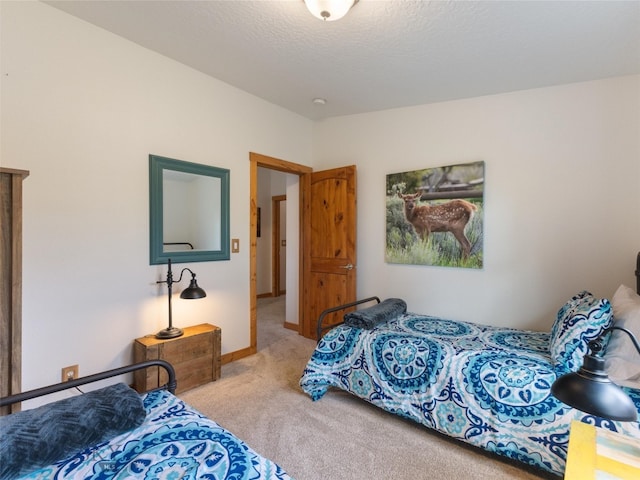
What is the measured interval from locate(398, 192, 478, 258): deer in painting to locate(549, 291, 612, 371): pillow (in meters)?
1.29

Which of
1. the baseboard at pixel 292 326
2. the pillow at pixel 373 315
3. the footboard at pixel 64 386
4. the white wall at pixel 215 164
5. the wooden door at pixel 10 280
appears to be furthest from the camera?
the baseboard at pixel 292 326

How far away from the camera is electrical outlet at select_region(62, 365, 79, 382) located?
2145 millimetres

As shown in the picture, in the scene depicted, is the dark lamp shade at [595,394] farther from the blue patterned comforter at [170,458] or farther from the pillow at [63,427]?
the pillow at [63,427]

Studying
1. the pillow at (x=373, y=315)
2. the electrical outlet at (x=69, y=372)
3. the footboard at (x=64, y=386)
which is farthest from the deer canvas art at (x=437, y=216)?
the electrical outlet at (x=69, y=372)

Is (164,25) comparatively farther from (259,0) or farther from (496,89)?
(496,89)

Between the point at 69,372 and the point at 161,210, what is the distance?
1.33 m

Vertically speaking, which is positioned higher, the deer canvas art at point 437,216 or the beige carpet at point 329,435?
the deer canvas art at point 437,216

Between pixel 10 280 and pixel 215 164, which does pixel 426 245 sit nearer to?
pixel 215 164

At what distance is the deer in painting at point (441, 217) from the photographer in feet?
10.0

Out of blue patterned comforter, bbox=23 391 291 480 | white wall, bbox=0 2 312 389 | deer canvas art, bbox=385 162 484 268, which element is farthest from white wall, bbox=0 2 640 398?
blue patterned comforter, bbox=23 391 291 480

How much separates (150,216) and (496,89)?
3.29 m

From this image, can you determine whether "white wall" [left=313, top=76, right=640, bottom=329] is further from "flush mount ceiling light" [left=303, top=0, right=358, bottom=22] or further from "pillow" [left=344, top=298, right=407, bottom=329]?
"flush mount ceiling light" [left=303, top=0, right=358, bottom=22]

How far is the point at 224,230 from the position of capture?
3104 millimetres

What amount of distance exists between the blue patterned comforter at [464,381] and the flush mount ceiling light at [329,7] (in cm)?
218
